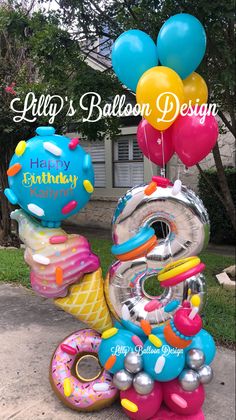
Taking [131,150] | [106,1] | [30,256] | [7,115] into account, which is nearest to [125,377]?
[30,256]

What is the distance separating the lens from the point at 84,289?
278 cm

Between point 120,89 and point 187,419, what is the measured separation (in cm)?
342

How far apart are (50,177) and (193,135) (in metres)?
0.92

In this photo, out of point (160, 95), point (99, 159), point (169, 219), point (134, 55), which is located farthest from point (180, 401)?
point (99, 159)

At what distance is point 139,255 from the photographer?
2.58 m

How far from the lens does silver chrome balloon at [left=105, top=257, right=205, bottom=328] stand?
2.63m

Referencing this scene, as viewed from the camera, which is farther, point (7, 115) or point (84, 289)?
point (7, 115)

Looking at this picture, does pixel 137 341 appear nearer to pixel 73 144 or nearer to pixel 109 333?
pixel 109 333

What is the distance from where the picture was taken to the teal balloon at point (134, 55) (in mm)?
2664

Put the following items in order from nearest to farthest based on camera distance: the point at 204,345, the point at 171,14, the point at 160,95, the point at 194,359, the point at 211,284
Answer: the point at 160,95 < the point at 194,359 < the point at 204,345 < the point at 171,14 < the point at 211,284

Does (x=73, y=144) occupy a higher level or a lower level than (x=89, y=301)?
higher

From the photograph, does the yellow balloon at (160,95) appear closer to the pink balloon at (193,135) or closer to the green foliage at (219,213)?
the pink balloon at (193,135)

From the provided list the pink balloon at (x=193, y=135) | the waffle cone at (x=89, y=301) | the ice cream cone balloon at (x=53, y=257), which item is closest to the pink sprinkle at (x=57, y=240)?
the ice cream cone balloon at (x=53, y=257)

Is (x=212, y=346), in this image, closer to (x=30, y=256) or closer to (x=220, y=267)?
(x=30, y=256)
